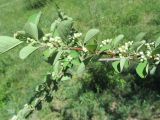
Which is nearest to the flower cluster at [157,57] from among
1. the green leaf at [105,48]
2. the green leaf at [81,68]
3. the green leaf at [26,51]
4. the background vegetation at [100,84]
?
the green leaf at [105,48]

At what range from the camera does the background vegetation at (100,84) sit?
222 inches

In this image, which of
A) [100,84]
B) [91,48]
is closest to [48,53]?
[91,48]

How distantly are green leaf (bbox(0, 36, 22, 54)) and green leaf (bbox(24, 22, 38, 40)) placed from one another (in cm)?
6

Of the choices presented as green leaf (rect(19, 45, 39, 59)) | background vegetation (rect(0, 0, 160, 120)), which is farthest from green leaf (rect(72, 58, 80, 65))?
background vegetation (rect(0, 0, 160, 120))

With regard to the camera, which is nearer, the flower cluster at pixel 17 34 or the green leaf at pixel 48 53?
the flower cluster at pixel 17 34

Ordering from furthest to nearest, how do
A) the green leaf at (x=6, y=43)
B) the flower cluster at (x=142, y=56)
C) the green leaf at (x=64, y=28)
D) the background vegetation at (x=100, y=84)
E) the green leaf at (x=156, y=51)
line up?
the background vegetation at (x=100, y=84) → the flower cluster at (x=142, y=56) → the green leaf at (x=156, y=51) → the green leaf at (x=64, y=28) → the green leaf at (x=6, y=43)

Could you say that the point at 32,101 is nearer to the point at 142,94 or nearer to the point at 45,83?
the point at 45,83

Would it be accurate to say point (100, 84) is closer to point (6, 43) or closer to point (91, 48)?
point (91, 48)

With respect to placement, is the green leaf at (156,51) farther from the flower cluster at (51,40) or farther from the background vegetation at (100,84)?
the background vegetation at (100,84)

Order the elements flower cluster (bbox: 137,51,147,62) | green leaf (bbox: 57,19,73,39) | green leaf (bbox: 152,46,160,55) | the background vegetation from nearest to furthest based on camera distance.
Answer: green leaf (bbox: 57,19,73,39) → green leaf (bbox: 152,46,160,55) → flower cluster (bbox: 137,51,147,62) → the background vegetation

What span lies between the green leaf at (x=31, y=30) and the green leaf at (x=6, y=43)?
0.06 metres

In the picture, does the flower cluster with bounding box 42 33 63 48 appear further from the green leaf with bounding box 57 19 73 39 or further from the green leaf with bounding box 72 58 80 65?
the green leaf with bounding box 72 58 80 65

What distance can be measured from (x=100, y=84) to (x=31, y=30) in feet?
15.9

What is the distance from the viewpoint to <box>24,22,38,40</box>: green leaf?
58.6 inches
